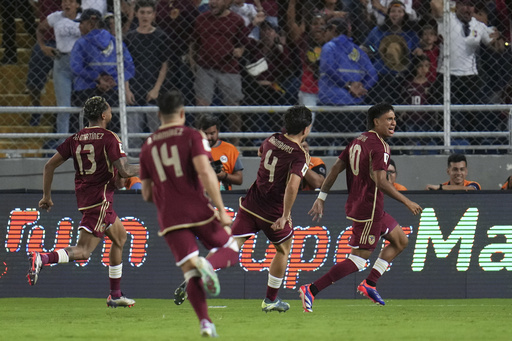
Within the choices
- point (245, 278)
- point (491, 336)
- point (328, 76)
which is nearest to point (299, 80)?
point (328, 76)

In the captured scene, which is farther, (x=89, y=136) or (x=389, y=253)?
(x=389, y=253)

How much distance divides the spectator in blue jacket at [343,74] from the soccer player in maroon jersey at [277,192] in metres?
3.60

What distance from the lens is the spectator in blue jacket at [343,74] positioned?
1302 centimetres

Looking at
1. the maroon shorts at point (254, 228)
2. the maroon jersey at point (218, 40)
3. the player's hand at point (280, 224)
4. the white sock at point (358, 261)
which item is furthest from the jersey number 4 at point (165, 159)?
the maroon jersey at point (218, 40)

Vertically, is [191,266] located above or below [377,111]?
below

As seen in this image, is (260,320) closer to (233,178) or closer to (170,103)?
(170,103)

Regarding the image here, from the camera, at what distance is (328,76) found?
13094mm

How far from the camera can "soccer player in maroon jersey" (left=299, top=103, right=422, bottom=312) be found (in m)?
9.73

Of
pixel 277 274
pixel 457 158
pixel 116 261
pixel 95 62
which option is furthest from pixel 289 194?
pixel 95 62

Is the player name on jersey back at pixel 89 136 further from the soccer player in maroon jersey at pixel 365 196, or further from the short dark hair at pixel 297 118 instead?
the soccer player in maroon jersey at pixel 365 196

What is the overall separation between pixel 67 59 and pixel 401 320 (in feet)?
22.5

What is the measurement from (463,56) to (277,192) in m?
4.96

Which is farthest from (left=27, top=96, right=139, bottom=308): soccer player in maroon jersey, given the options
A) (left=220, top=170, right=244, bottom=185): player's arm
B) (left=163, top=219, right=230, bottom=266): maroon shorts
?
(left=163, top=219, right=230, bottom=266): maroon shorts

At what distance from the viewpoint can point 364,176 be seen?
9922 mm
